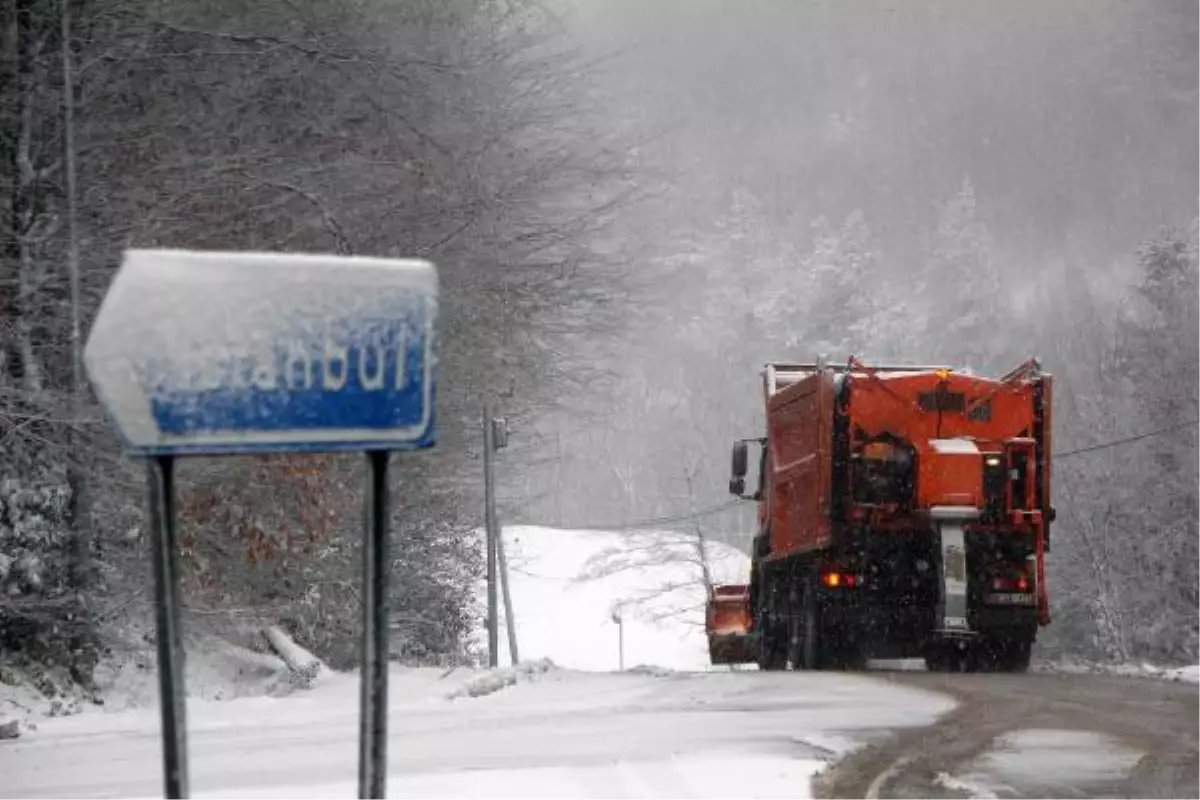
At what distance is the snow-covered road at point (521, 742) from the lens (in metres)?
6.96

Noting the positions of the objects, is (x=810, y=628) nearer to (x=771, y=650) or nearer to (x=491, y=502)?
(x=771, y=650)

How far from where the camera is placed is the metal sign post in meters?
2.64

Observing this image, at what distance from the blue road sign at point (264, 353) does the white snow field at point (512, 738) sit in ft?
13.7

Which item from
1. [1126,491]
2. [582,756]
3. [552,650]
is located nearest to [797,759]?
[582,756]

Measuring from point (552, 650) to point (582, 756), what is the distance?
5183cm

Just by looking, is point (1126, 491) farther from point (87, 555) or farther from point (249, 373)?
point (249, 373)

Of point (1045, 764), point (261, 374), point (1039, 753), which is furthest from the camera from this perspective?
point (1039, 753)

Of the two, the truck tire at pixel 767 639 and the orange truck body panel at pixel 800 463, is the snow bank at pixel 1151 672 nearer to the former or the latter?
the orange truck body panel at pixel 800 463

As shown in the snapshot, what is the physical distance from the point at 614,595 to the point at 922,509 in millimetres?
53534

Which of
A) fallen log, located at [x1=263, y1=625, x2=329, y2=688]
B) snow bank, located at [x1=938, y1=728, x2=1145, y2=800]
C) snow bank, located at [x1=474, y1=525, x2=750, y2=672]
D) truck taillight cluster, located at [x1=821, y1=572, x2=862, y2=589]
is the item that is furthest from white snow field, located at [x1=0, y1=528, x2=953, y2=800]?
snow bank, located at [x1=474, y1=525, x2=750, y2=672]

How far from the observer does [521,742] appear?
8.56 meters

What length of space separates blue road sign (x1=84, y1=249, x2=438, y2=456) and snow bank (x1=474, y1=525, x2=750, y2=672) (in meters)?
51.7

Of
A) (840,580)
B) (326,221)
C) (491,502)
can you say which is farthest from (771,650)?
(326,221)

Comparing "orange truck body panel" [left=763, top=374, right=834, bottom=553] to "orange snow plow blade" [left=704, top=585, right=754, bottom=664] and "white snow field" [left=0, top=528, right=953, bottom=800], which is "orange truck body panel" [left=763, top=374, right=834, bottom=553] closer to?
"white snow field" [left=0, top=528, right=953, bottom=800]
